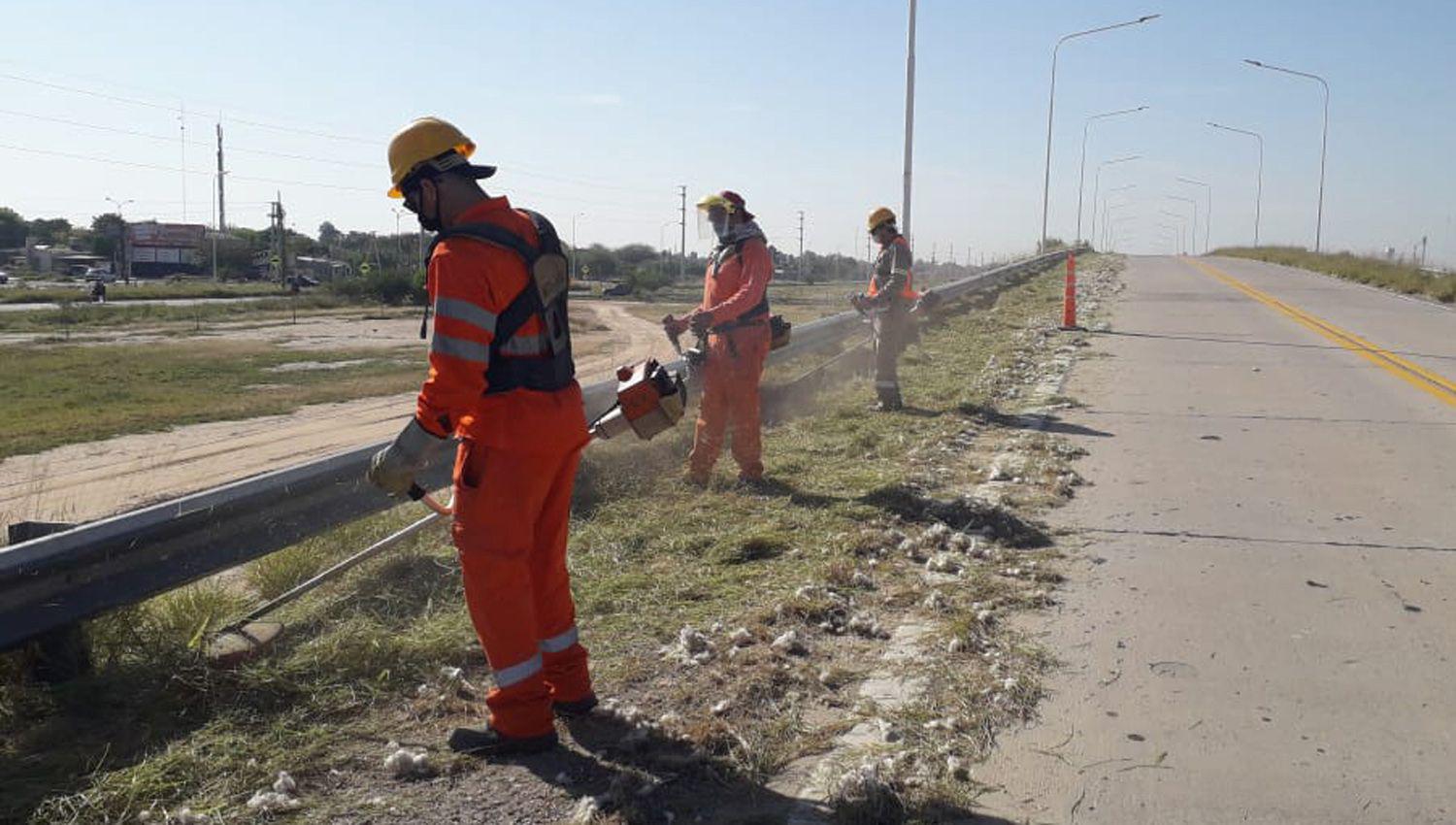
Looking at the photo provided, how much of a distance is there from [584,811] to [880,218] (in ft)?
26.5

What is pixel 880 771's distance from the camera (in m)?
3.67

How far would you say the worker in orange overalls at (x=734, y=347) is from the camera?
775cm

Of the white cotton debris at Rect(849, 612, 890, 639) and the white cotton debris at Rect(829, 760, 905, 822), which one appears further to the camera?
the white cotton debris at Rect(849, 612, 890, 639)

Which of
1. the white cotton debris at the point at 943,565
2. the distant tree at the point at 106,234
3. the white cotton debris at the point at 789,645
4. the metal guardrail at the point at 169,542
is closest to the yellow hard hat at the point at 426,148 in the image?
the metal guardrail at the point at 169,542

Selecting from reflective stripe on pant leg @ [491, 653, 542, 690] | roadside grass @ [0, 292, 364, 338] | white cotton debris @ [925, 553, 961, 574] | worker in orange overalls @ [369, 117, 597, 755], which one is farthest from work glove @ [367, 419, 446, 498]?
roadside grass @ [0, 292, 364, 338]

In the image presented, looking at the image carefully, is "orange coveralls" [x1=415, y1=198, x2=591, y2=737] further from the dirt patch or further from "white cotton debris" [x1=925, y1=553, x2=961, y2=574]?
the dirt patch

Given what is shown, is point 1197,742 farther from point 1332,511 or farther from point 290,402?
point 290,402

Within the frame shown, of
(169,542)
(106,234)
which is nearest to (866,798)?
(169,542)

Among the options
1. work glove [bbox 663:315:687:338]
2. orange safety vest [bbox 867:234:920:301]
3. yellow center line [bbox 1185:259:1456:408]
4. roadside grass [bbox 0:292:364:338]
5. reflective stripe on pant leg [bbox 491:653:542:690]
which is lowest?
roadside grass [bbox 0:292:364:338]

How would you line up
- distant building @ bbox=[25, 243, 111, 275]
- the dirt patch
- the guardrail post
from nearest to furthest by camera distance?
the guardrail post < the dirt patch < distant building @ bbox=[25, 243, 111, 275]

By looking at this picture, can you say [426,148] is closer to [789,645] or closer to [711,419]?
[789,645]

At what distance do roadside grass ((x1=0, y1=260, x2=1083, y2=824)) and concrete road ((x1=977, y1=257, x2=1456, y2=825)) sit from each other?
0.58 m

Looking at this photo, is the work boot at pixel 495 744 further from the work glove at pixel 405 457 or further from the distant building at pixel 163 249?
the distant building at pixel 163 249

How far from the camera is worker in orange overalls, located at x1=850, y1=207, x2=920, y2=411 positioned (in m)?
10.8
